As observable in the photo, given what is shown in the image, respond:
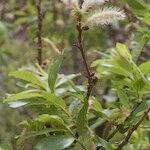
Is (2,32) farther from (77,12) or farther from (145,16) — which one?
(77,12)

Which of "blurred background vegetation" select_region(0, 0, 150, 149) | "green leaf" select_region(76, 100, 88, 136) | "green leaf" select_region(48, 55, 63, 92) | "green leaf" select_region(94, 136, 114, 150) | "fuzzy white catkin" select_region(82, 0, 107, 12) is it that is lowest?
"blurred background vegetation" select_region(0, 0, 150, 149)

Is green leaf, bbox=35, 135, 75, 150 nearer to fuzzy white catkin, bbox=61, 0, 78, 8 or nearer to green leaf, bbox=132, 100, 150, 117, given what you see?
green leaf, bbox=132, 100, 150, 117

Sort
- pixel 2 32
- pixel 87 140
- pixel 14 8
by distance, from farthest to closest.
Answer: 1. pixel 14 8
2. pixel 2 32
3. pixel 87 140

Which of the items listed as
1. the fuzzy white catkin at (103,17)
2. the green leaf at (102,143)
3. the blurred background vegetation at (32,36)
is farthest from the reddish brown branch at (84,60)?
the blurred background vegetation at (32,36)

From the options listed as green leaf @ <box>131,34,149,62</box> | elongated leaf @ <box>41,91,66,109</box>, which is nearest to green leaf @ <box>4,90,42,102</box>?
elongated leaf @ <box>41,91,66,109</box>

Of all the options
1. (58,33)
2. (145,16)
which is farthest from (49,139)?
(58,33)

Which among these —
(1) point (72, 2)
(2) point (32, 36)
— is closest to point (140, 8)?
(1) point (72, 2)

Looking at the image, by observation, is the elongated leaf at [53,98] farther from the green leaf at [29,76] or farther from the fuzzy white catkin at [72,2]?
the fuzzy white catkin at [72,2]
